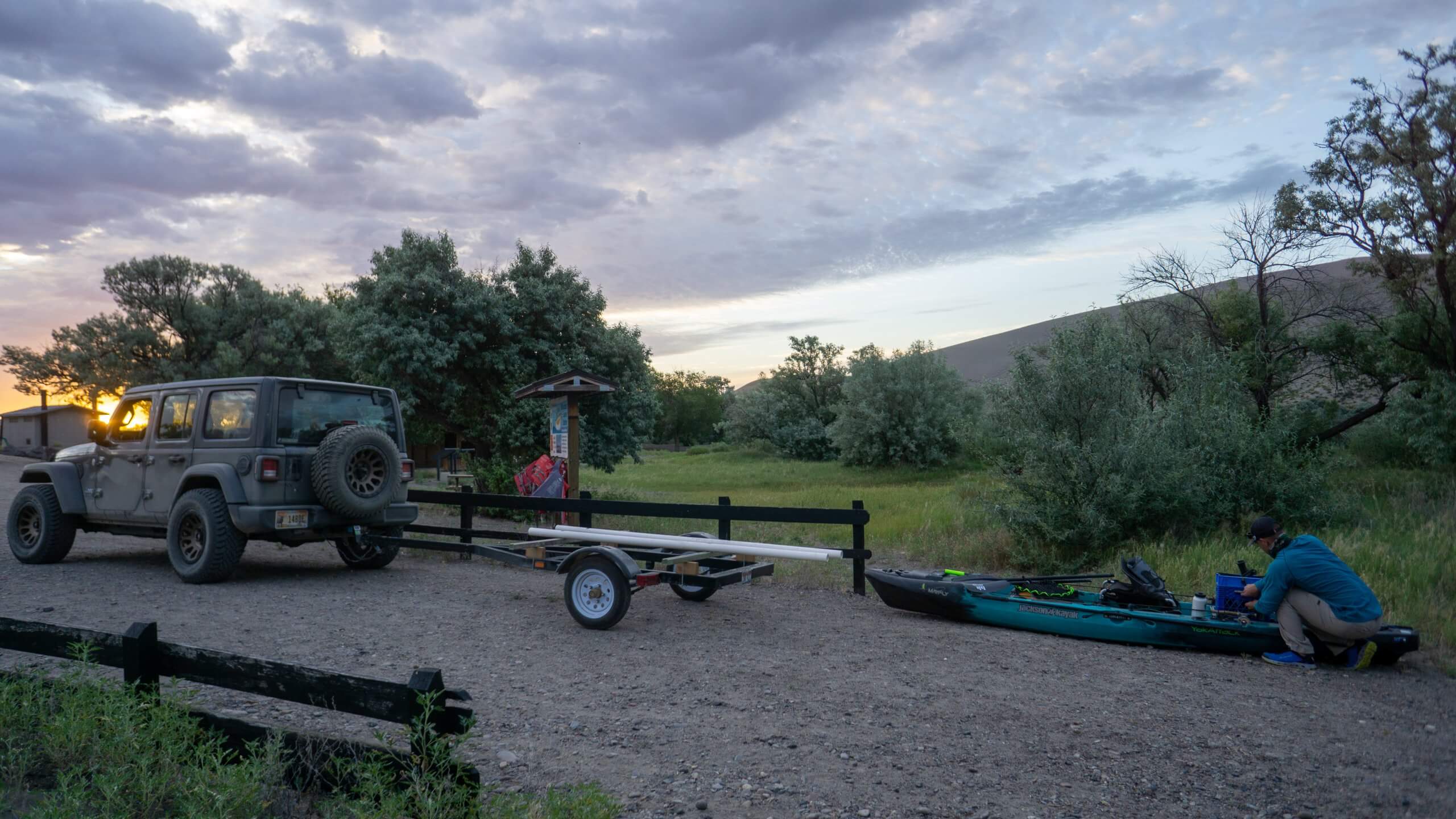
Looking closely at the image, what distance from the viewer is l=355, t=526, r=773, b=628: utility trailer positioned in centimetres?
776

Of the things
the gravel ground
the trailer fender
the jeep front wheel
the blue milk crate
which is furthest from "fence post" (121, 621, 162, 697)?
the blue milk crate

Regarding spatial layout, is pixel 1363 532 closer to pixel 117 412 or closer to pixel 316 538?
pixel 316 538

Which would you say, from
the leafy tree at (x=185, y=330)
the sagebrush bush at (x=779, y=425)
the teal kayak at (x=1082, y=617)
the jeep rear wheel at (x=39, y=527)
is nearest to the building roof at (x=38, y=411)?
the leafy tree at (x=185, y=330)

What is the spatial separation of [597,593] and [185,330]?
41.6m

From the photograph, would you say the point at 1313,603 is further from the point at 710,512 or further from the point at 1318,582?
the point at 710,512

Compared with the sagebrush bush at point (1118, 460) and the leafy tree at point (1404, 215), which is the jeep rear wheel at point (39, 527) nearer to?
the sagebrush bush at point (1118, 460)

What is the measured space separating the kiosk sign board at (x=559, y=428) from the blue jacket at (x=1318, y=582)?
1045cm

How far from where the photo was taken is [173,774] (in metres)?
3.72

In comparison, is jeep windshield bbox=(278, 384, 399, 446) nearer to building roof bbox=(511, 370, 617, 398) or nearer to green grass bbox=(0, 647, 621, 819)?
building roof bbox=(511, 370, 617, 398)

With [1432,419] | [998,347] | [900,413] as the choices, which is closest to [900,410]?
[900,413]

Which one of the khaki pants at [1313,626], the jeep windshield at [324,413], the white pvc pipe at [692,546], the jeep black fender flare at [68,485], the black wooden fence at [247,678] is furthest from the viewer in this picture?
the jeep black fender flare at [68,485]

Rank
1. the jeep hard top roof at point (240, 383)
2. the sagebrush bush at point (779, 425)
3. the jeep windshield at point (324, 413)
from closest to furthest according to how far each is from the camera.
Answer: the jeep hard top roof at point (240, 383) < the jeep windshield at point (324, 413) < the sagebrush bush at point (779, 425)

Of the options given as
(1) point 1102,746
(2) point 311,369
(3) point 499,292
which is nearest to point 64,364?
(2) point 311,369

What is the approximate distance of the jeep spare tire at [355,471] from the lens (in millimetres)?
9266
